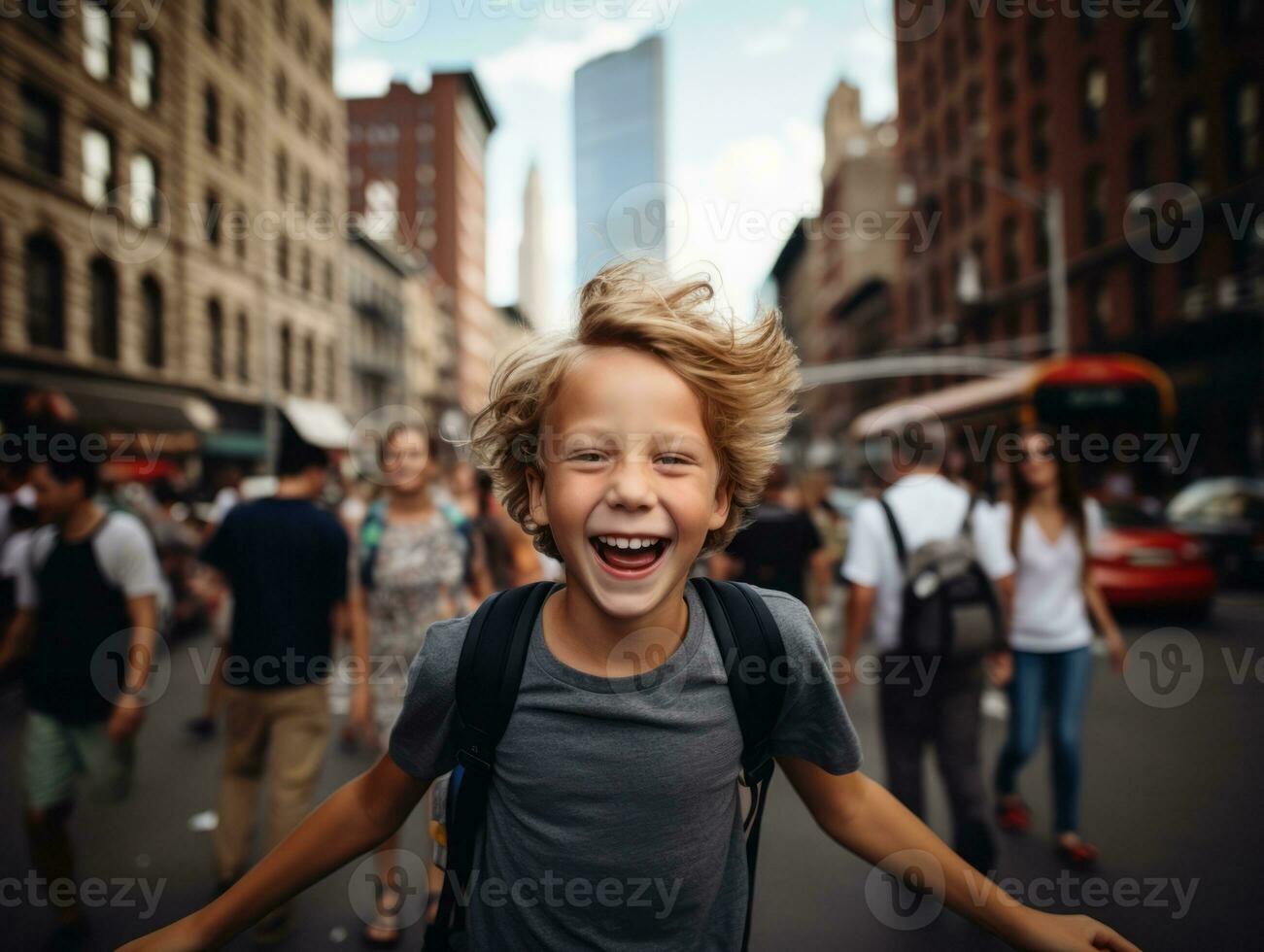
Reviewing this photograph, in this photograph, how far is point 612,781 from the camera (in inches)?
54.6

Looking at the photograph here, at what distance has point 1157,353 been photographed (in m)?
25.0

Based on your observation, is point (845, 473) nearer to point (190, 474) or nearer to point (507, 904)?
point (190, 474)

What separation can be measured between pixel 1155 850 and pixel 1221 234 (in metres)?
24.3

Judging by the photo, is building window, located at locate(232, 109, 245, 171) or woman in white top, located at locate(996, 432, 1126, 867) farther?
building window, located at locate(232, 109, 245, 171)

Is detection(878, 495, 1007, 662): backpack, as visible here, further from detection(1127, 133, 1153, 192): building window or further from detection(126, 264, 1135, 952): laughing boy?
detection(1127, 133, 1153, 192): building window

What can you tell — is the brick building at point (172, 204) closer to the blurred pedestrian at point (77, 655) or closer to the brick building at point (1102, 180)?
the blurred pedestrian at point (77, 655)

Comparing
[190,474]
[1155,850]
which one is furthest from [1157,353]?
[190,474]

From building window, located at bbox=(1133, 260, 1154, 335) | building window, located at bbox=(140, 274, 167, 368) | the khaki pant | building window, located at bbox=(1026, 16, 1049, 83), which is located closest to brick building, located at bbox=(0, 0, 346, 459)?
building window, located at bbox=(140, 274, 167, 368)

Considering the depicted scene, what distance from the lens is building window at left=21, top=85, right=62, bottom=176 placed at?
1842cm

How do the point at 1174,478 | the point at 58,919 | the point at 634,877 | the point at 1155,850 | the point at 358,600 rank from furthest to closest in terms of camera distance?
the point at 1174,478, the point at 358,600, the point at 1155,850, the point at 58,919, the point at 634,877

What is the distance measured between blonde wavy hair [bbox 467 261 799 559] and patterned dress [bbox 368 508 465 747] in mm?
2517

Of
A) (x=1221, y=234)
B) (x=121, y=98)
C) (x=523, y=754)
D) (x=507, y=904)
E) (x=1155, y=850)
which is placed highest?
(x=121, y=98)

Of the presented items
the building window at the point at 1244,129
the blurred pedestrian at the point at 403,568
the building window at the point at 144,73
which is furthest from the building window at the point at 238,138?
the building window at the point at 1244,129

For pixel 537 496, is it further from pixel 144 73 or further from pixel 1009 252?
pixel 1009 252
